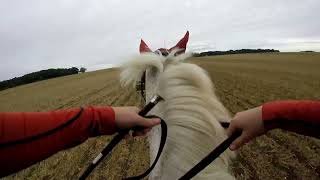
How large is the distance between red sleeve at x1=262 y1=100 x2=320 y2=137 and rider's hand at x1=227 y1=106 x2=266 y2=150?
0.10 ft

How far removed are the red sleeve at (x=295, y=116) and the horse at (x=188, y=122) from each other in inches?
15.9

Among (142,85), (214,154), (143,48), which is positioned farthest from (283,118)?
(143,48)

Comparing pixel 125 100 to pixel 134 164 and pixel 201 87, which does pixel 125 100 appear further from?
pixel 201 87

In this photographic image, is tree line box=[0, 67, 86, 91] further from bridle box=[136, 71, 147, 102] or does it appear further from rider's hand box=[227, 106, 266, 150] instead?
rider's hand box=[227, 106, 266, 150]

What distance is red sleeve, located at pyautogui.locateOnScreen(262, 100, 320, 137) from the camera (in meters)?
2.03

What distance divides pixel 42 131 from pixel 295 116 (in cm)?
106

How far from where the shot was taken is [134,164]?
8.40 meters

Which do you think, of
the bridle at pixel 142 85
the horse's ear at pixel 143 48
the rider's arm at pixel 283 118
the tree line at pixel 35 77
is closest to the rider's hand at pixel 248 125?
the rider's arm at pixel 283 118

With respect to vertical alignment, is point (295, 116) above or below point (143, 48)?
below

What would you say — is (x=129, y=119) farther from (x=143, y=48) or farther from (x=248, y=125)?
(x=143, y=48)

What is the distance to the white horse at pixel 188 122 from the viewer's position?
2.45 metres

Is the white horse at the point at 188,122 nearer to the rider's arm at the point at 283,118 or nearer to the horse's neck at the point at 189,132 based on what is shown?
the horse's neck at the point at 189,132

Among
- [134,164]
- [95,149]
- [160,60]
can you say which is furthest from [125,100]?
[160,60]

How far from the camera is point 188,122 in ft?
8.09
